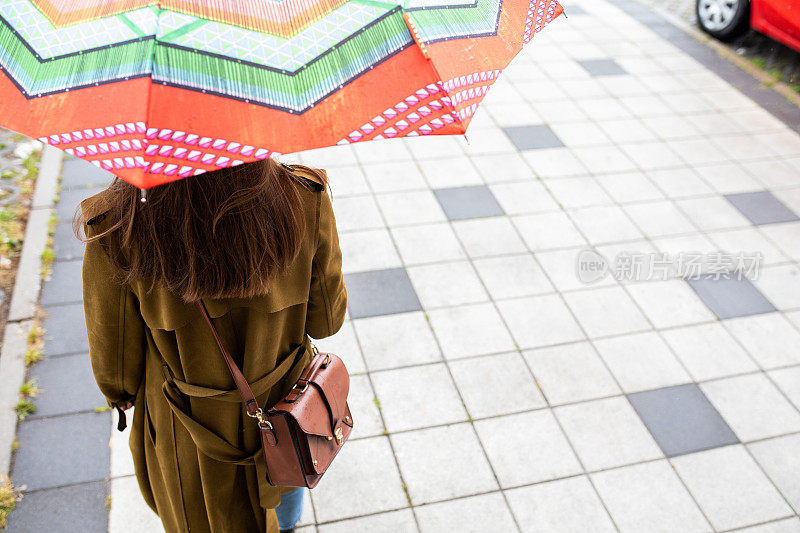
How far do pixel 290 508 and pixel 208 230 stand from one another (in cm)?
145

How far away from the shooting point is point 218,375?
1.77 meters

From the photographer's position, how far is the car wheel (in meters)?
7.34

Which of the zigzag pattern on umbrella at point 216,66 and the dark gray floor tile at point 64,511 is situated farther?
the dark gray floor tile at point 64,511

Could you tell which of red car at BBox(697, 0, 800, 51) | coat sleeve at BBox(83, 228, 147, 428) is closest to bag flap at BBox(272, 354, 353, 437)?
coat sleeve at BBox(83, 228, 147, 428)

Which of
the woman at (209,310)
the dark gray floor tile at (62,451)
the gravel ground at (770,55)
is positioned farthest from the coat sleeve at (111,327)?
the gravel ground at (770,55)

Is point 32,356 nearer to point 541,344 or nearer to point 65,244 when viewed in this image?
point 65,244

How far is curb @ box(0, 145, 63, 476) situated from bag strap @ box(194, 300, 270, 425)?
1.85 metres

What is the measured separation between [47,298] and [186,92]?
125 inches

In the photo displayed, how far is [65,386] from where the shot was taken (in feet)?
11.0

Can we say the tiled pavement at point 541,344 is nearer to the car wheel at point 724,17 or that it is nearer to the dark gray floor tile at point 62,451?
the dark gray floor tile at point 62,451

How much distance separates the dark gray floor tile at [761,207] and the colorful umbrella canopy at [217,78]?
14.8 ft

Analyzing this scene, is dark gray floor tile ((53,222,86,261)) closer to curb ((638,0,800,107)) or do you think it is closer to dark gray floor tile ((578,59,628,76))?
dark gray floor tile ((578,59,628,76))

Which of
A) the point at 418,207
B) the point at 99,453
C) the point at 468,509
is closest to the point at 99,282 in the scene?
the point at 99,453

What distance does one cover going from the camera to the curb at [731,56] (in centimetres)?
681
